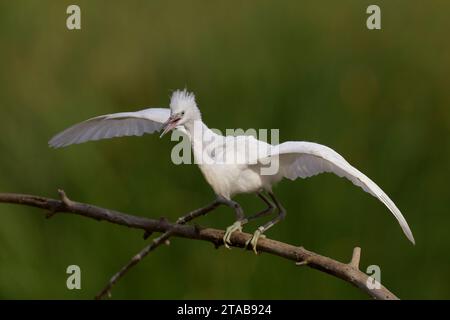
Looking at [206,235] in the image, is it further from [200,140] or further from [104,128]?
[104,128]

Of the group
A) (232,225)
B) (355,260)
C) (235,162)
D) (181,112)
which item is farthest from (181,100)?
(355,260)

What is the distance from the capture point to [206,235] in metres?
1.69

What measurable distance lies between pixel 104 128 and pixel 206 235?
56 centimetres

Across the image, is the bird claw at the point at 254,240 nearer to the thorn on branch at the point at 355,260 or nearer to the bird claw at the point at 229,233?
the bird claw at the point at 229,233

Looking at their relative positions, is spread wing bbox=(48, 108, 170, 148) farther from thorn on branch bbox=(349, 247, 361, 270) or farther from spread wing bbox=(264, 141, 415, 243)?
thorn on branch bbox=(349, 247, 361, 270)

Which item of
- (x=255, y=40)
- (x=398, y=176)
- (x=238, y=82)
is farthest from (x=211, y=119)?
(x=398, y=176)

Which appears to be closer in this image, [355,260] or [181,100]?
[355,260]

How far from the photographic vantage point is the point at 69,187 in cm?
266

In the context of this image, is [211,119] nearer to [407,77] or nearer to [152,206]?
[152,206]

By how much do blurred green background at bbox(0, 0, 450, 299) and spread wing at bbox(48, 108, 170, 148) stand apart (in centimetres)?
43

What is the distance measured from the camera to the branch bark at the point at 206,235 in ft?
5.01

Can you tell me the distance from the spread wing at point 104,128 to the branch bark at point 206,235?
0.35 m

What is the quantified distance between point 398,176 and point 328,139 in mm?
233

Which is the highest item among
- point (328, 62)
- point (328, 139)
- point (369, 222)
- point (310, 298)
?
point (328, 62)
